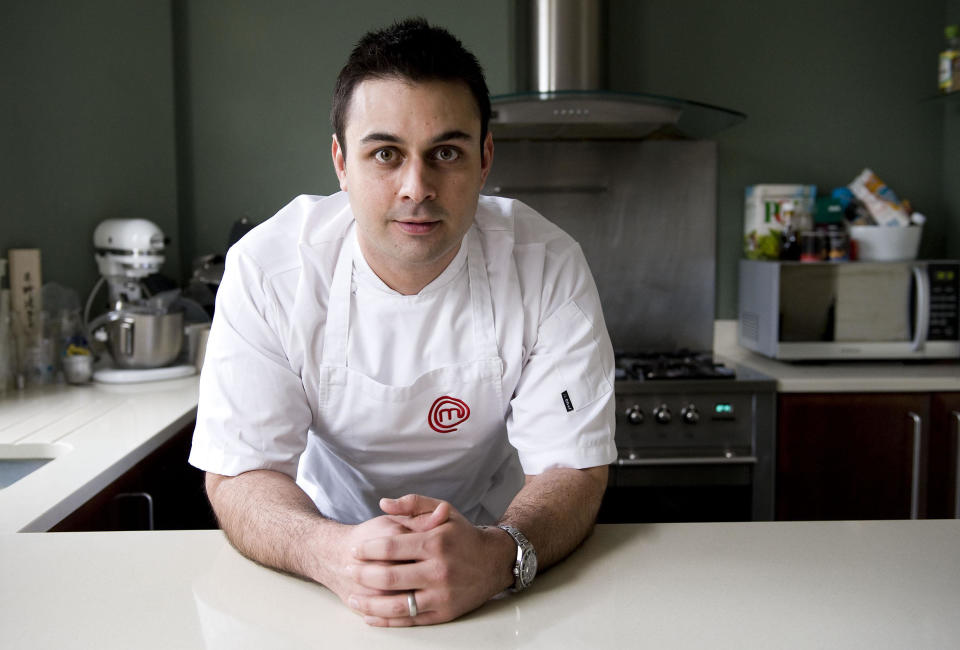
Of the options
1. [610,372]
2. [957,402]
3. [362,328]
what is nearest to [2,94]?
[362,328]

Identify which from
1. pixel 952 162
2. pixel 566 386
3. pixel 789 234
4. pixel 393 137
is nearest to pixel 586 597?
pixel 566 386

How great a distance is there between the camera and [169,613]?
89 cm

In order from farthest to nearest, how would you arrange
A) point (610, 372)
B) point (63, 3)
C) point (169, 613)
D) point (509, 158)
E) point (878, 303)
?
point (509, 158)
point (878, 303)
point (63, 3)
point (610, 372)
point (169, 613)

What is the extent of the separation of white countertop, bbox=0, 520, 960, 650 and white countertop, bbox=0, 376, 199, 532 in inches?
9.3

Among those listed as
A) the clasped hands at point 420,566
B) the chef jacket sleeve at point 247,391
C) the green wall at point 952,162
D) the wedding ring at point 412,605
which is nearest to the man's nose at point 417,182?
the chef jacket sleeve at point 247,391

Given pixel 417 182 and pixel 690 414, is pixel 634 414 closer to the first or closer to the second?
pixel 690 414

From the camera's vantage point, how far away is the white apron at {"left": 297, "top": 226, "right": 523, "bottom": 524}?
133cm

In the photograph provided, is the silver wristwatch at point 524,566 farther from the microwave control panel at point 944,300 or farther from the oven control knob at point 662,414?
the microwave control panel at point 944,300

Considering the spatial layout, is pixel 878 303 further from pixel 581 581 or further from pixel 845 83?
pixel 581 581

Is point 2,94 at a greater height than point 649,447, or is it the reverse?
point 2,94

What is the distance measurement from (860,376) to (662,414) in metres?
0.58

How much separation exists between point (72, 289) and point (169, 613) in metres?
1.84

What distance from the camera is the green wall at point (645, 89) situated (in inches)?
115

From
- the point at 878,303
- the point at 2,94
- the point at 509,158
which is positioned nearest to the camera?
the point at 2,94
